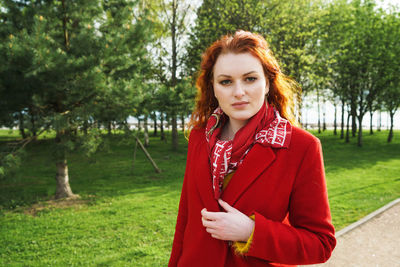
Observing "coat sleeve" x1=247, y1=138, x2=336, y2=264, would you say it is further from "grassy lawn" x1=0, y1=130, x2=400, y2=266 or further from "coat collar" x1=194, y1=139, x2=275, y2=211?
"grassy lawn" x1=0, y1=130, x2=400, y2=266

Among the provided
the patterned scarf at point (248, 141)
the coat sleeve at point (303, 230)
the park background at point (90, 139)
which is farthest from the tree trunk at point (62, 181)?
the coat sleeve at point (303, 230)

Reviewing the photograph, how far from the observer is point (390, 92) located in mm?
20547

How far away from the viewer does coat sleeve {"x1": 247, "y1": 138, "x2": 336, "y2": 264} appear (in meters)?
1.34

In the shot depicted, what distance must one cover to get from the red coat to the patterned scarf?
0.04 meters

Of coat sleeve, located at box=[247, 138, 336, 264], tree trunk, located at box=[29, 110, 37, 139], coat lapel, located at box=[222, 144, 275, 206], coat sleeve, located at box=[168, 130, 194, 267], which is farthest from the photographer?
tree trunk, located at box=[29, 110, 37, 139]

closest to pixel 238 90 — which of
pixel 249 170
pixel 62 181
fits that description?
pixel 249 170

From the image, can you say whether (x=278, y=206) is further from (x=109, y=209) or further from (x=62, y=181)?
(x=62, y=181)

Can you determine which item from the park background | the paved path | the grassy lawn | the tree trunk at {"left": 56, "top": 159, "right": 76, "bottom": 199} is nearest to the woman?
the park background

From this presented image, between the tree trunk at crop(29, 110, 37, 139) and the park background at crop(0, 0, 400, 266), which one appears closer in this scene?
the park background at crop(0, 0, 400, 266)

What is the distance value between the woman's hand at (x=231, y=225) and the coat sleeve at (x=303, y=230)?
5 centimetres

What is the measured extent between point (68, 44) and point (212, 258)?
24.3 feet

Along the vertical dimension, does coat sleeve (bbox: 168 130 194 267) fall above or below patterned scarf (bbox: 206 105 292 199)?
below

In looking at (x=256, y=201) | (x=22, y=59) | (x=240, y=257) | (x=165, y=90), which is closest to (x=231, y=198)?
(x=256, y=201)

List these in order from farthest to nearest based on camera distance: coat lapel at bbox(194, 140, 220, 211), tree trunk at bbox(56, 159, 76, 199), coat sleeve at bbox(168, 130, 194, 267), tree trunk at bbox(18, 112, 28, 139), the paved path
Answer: tree trunk at bbox(56, 159, 76, 199), tree trunk at bbox(18, 112, 28, 139), the paved path, coat sleeve at bbox(168, 130, 194, 267), coat lapel at bbox(194, 140, 220, 211)
